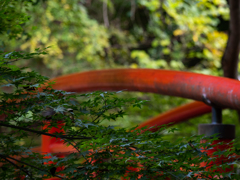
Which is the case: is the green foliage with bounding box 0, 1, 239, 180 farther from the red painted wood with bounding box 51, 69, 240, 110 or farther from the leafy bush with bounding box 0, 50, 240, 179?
the red painted wood with bounding box 51, 69, 240, 110

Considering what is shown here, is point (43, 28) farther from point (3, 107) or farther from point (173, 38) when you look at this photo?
point (3, 107)

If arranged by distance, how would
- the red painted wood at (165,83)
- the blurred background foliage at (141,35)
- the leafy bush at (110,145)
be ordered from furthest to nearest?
1. the blurred background foliage at (141,35)
2. the red painted wood at (165,83)
3. the leafy bush at (110,145)

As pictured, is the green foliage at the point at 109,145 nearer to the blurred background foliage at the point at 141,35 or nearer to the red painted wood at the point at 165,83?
the red painted wood at the point at 165,83

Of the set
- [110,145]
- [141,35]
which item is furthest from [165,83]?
[141,35]

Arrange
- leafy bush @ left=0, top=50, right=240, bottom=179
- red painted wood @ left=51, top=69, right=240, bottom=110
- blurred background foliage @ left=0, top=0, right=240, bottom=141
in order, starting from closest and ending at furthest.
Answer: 1. leafy bush @ left=0, top=50, right=240, bottom=179
2. red painted wood @ left=51, top=69, right=240, bottom=110
3. blurred background foliage @ left=0, top=0, right=240, bottom=141

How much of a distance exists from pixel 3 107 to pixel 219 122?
1141 millimetres

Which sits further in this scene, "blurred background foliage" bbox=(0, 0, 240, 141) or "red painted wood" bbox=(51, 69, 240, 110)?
"blurred background foliage" bbox=(0, 0, 240, 141)

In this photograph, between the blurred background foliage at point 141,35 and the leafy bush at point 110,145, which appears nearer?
the leafy bush at point 110,145

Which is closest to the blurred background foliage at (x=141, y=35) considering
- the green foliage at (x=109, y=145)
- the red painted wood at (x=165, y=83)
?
the red painted wood at (x=165, y=83)

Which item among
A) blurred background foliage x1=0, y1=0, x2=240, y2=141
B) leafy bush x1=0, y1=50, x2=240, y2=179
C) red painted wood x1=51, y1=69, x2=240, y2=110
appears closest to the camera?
leafy bush x1=0, y1=50, x2=240, y2=179

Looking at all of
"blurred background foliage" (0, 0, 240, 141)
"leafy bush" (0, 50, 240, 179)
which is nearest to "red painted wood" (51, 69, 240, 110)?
"leafy bush" (0, 50, 240, 179)

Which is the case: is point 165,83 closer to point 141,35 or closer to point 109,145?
point 109,145

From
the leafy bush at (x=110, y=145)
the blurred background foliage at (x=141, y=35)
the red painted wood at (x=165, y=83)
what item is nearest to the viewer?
the leafy bush at (x=110, y=145)

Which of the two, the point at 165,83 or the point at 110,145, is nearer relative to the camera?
the point at 110,145
